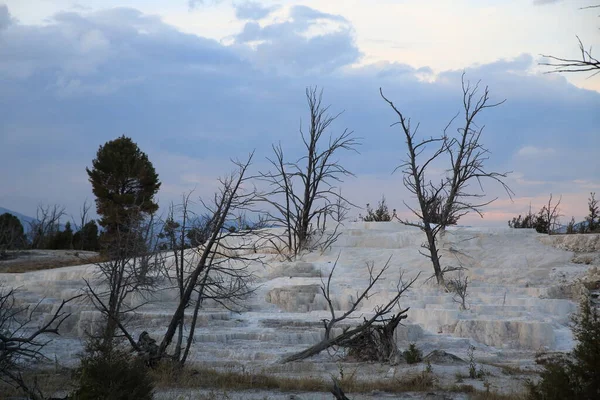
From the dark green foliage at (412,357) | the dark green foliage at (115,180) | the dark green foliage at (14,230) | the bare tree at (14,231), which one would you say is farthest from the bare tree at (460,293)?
the dark green foliage at (14,230)

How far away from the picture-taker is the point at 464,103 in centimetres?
2905

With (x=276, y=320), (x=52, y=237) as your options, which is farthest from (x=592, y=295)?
(x=52, y=237)

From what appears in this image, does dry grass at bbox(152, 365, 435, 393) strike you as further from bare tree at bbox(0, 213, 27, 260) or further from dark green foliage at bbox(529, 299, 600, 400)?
bare tree at bbox(0, 213, 27, 260)

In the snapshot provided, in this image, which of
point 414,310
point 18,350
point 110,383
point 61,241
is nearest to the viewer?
point 110,383

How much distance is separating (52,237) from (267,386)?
45188mm

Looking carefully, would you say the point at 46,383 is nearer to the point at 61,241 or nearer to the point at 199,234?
A: the point at 199,234

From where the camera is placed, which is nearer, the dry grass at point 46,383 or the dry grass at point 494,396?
the dry grass at point 494,396

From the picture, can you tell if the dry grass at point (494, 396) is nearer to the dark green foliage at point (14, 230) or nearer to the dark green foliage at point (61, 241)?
the dark green foliage at point (14, 230)

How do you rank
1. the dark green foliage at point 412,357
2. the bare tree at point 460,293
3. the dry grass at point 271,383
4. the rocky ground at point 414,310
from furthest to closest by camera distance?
1. the bare tree at point 460,293
2. the dark green foliage at point 412,357
3. the rocky ground at point 414,310
4. the dry grass at point 271,383

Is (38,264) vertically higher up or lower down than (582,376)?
higher up

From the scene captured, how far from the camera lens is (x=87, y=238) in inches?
2057

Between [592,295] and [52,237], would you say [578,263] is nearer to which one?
[592,295]

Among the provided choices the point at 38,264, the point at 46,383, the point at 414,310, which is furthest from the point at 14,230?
the point at 46,383

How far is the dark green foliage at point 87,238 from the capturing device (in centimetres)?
5072
